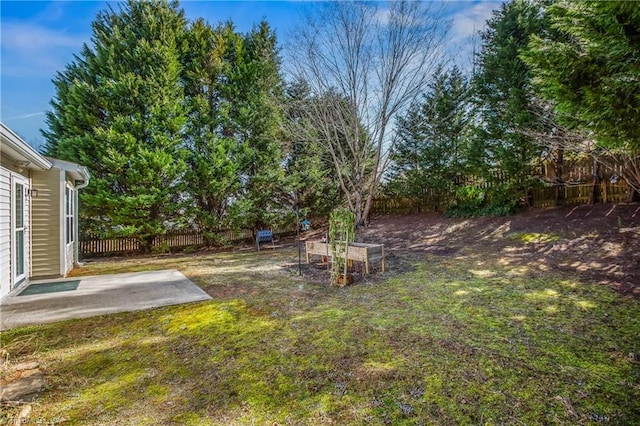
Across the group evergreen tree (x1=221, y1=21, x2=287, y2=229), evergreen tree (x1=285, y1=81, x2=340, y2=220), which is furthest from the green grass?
evergreen tree (x1=285, y1=81, x2=340, y2=220)

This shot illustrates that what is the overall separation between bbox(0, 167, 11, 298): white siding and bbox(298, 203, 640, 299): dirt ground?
16.8ft

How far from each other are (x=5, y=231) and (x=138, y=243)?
5716 mm

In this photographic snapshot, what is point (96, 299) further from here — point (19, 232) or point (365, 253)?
point (365, 253)

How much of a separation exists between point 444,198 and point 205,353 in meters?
11.3

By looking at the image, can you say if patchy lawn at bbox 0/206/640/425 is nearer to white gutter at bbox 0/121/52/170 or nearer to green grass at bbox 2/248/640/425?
green grass at bbox 2/248/640/425

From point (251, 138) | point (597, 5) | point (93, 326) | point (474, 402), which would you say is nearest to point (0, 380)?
point (93, 326)

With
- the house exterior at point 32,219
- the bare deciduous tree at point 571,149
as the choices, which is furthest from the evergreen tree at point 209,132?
the bare deciduous tree at point 571,149

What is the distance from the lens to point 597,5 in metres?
2.36

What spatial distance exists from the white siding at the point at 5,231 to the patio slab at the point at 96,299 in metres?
0.28

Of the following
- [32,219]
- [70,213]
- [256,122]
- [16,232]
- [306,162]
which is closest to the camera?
[16,232]

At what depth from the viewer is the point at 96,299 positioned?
5059mm

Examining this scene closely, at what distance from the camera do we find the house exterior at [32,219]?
17.1 feet

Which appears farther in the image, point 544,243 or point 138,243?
point 138,243

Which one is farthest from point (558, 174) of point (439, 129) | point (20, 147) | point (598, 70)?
point (20, 147)
